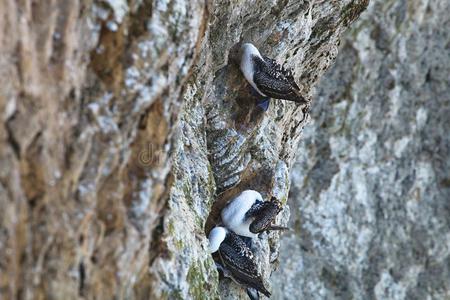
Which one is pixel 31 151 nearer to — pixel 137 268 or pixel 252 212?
pixel 137 268

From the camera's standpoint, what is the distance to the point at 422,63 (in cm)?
Answer: 1279

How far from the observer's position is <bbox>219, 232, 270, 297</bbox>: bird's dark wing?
293 inches

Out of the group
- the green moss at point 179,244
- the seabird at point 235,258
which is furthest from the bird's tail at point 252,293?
the green moss at point 179,244

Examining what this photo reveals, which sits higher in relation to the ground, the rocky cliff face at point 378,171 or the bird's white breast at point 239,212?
the bird's white breast at point 239,212

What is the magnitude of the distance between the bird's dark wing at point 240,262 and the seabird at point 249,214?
5.5 inches

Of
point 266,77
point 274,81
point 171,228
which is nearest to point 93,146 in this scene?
point 171,228

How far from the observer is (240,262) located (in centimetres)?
745

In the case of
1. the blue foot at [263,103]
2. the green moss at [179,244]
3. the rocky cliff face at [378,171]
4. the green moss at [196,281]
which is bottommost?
the rocky cliff face at [378,171]

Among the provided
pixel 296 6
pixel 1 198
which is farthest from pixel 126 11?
pixel 296 6

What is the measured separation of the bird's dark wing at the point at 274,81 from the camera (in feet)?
24.6

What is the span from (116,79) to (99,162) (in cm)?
40

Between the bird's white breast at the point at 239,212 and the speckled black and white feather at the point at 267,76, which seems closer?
the speckled black and white feather at the point at 267,76

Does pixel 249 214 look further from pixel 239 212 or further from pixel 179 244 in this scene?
pixel 179 244

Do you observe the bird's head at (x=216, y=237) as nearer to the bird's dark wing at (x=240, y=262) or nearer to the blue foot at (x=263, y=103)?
the bird's dark wing at (x=240, y=262)
